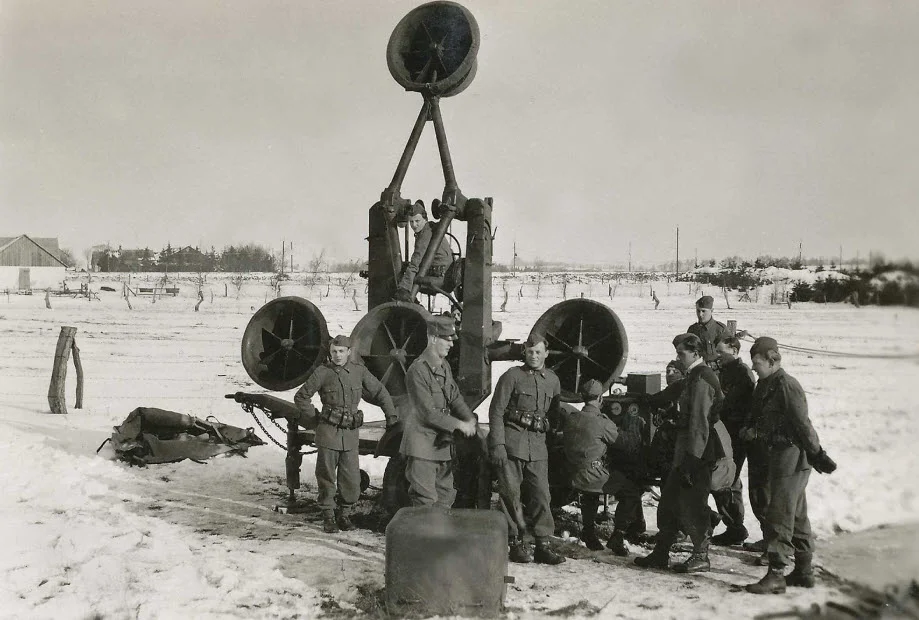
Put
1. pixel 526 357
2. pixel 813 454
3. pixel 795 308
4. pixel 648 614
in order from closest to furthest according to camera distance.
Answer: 1. pixel 648 614
2. pixel 813 454
3. pixel 526 357
4. pixel 795 308

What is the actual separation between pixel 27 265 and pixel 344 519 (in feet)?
143

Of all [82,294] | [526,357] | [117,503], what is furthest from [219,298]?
[526,357]

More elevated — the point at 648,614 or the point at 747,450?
the point at 747,450

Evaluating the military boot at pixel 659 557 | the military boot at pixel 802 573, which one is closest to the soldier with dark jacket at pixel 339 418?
the military boot at pixel 659 557

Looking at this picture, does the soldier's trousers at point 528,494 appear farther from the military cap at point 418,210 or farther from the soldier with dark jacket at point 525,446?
the military cap at point 418,210

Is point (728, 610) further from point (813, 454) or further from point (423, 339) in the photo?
point (423, 339)

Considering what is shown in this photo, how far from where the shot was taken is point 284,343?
7.14 metres

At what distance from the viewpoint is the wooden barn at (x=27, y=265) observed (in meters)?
41.1

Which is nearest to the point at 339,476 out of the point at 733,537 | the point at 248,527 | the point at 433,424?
the point at 248,527

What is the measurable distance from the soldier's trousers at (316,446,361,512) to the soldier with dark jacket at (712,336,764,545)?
3.01 m

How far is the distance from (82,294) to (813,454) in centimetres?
3848

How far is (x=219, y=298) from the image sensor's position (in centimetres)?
3719

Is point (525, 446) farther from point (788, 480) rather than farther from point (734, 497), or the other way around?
point (734, 497)

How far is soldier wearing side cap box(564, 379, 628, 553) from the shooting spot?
5.52 metres
